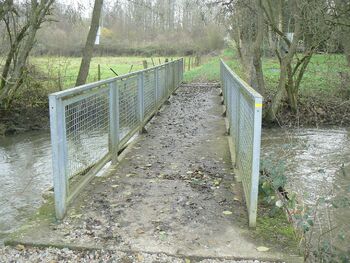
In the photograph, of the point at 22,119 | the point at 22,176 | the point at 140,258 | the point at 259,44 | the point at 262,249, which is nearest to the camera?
the point at 140,258

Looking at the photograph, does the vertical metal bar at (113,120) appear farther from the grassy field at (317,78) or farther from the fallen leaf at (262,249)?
the grassy field at (317,78)

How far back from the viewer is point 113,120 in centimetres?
643

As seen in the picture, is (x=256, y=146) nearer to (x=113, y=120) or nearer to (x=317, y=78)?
(x=113, y=120)

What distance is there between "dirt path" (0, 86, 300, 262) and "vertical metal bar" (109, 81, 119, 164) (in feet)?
0.91

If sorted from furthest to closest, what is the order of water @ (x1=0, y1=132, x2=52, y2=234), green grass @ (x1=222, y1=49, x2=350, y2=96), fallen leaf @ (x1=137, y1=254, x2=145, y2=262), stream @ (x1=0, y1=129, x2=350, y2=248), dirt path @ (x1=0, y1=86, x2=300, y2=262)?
green grass @ (x1=222, y1=49, x2=350, y2=96), stream @ (x1=0, y1=129, x2=350, y2=248), water @ (x1=0, y1=132, x2=52, y2=234), dirt path @ (x1=0, y1=86, x2=300, y2=262), fallen leaf @ (x1=137, y1=254, x2=145, y2=262)

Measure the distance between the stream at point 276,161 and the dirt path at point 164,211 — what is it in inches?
41.1

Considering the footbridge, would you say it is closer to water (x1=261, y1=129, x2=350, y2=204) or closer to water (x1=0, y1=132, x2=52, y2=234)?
water (x1=261, y1=129, x2=350, y2=204)

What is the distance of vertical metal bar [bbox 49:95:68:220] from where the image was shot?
163 inches

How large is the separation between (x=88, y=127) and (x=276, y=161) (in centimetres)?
465

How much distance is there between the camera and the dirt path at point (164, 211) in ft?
13.0

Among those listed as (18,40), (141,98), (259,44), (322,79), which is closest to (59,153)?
(141,98)

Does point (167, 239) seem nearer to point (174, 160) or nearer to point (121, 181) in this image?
point (121, 181)

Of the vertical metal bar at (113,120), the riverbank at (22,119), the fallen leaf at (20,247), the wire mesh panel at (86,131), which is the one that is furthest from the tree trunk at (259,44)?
the fallen leaf at (20,247)

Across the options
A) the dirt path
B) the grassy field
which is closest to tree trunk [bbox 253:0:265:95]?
the grassy field
